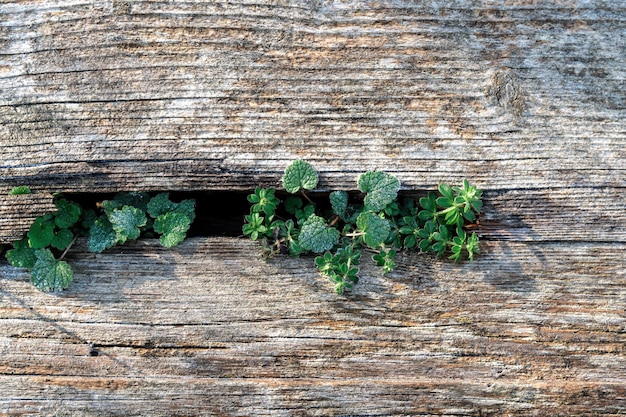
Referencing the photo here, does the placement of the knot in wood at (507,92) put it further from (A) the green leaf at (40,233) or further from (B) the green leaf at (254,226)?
(A) the green leaf at (40,233)

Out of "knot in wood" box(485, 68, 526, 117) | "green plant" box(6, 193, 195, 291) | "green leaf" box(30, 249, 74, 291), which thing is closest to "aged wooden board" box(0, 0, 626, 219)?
"knot in wood" box(485, 68, 526, 117)

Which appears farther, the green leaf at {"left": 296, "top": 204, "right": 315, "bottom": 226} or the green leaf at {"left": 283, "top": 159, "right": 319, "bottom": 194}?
the green leaf at {"left": 296, "top": 204, "right": 315, "bottom": 226}

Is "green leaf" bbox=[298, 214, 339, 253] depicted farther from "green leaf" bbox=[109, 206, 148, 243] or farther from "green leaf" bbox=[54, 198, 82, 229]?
"green leaf" bbox=[54, 198, 82, 229]

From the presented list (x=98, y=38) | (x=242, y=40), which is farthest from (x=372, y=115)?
(x=98, y=38)

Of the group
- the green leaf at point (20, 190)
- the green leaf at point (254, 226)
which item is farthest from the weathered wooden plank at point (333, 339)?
the green leaf at point (20, 190)

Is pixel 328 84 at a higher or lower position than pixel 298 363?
higher

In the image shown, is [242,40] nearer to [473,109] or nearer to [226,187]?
[226,187]
